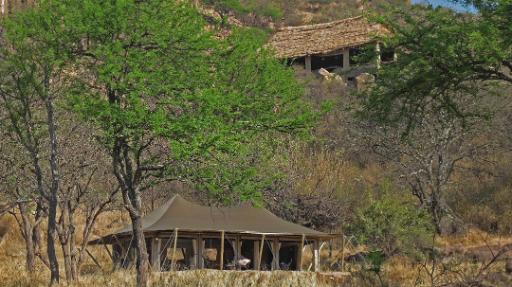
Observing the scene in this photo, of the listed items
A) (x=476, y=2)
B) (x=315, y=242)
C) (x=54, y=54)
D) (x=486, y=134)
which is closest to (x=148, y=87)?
(x=54, y=54)

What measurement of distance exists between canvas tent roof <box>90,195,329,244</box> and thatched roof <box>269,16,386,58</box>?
3330cm

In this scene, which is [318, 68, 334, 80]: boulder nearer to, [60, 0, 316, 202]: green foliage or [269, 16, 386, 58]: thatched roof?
[269, 16, 386, 58]: thatched roof

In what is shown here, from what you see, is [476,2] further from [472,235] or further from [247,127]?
[472,235]

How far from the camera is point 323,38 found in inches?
2712

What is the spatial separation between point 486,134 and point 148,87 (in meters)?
37.2

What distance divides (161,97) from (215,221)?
44.9 ft

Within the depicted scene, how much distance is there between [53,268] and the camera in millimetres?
18797

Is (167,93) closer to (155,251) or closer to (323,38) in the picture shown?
(155,251)

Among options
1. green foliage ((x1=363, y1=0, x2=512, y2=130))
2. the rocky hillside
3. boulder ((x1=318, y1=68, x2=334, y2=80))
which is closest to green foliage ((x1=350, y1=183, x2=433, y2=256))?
green foliage ((x1=363, y1=0, x2=512, y2=130))

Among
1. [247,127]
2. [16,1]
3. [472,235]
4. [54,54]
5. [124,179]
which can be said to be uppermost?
[16,1]

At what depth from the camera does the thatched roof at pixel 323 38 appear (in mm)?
65438

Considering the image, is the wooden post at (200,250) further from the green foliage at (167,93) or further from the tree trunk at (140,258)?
the tree trunk at (140,258)

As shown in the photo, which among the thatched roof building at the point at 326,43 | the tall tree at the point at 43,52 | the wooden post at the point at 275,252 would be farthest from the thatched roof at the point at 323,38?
the tall tree at the point at 43,52

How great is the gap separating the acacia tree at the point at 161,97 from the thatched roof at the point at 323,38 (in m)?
45.8
